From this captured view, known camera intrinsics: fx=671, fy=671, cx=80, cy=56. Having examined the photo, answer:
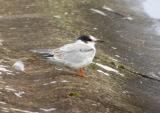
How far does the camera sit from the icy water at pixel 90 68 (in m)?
11.1

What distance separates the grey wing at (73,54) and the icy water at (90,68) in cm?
37

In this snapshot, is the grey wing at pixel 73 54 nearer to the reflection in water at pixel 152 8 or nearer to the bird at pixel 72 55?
the bird at pixel 72 55

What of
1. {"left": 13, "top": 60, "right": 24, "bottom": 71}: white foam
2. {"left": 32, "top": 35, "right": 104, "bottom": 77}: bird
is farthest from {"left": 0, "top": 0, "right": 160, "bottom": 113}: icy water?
{"left": 32, "top": 35, "right": 104, "bottom": 77}: bird

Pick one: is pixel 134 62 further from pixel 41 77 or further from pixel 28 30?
pixel 41 77

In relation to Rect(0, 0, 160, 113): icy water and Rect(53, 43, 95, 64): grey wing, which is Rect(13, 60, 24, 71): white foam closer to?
Rect(0, 0, 160, 113): icy water

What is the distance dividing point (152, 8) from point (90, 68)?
415 inches

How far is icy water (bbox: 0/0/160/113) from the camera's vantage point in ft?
36.4

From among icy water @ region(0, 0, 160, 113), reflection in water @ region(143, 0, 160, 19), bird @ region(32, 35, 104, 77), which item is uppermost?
bird @ region(32, 35, 104, 77)

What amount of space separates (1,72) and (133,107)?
8.18ft

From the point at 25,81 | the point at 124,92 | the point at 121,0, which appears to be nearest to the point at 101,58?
the point at 124,92

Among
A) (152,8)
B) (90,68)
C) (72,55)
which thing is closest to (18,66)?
(72,55)

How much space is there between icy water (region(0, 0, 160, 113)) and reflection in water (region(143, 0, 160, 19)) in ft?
0.12

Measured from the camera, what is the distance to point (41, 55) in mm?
12414

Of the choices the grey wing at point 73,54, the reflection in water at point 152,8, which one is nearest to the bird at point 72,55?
the grey wing at point 73,54
